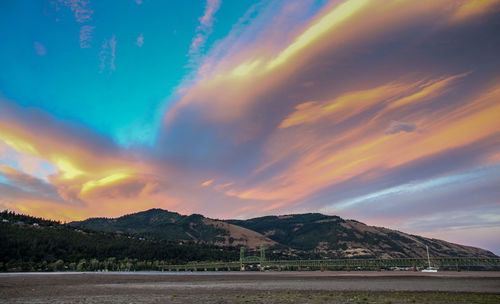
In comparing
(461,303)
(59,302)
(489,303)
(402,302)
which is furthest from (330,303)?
(59,302)

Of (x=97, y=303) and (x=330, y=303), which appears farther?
(x=97, y=303)

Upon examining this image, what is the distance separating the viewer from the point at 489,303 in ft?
114

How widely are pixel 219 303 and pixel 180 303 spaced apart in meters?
4.33

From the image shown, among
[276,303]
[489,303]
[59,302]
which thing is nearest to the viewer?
[489,303]

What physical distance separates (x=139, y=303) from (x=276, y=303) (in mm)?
15446

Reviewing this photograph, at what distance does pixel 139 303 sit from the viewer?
129 feet

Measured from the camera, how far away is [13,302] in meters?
39.5

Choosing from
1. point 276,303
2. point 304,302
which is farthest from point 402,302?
point 276,303

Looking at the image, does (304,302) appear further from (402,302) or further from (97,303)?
(97,303)

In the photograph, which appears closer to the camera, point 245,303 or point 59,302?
point 245,303

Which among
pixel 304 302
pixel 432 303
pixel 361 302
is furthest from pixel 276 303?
pixel 432 303

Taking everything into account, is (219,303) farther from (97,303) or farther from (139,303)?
(97,303)

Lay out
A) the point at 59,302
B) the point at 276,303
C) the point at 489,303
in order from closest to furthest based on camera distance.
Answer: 1. the point at 489,303
2. the point at 276,303
3. the point at 59,302

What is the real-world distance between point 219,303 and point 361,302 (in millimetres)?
15374
